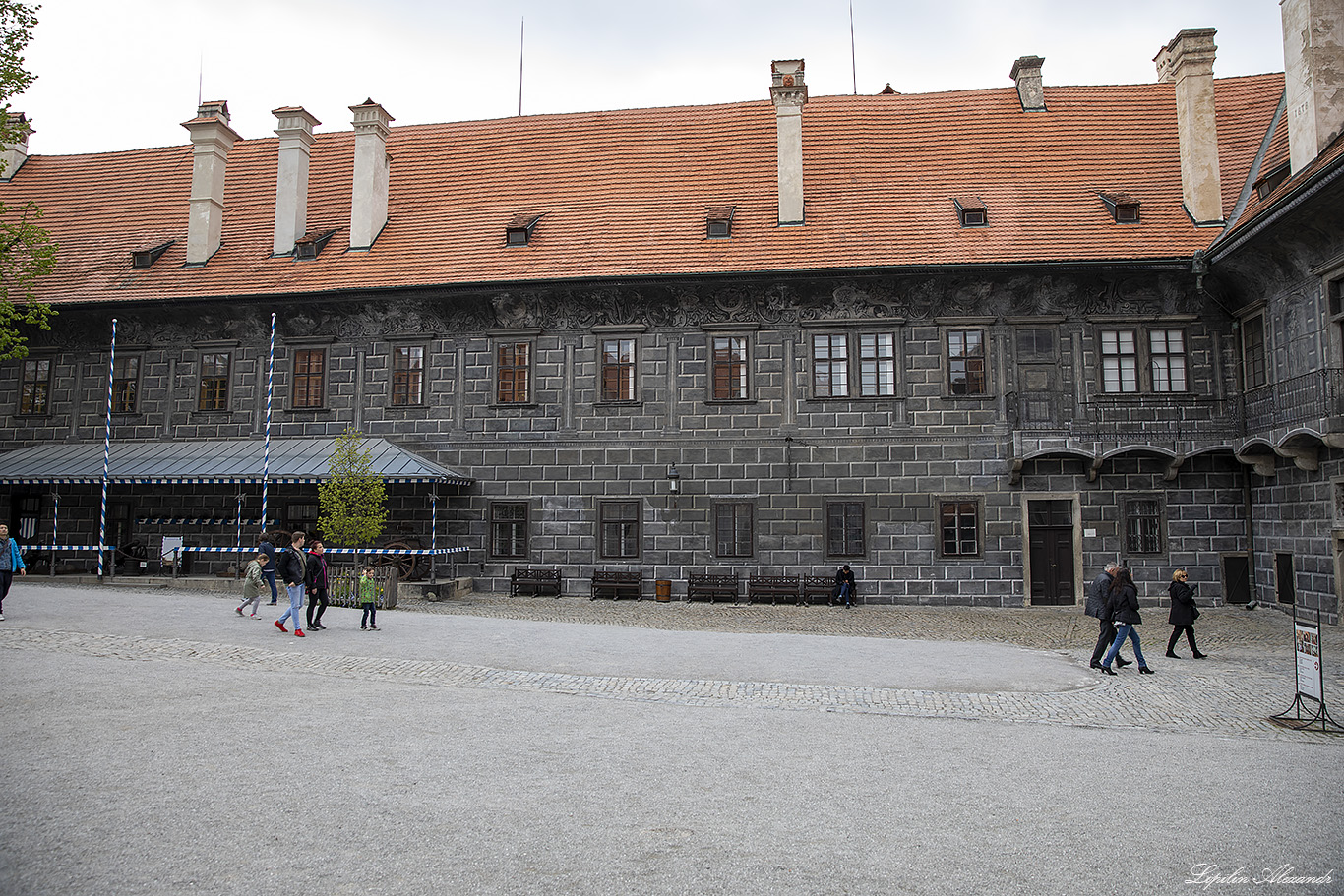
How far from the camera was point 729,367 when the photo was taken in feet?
73.7

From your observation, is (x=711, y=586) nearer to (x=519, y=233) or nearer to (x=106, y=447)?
(x=519, y=233)

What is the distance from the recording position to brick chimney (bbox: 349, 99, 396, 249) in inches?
966

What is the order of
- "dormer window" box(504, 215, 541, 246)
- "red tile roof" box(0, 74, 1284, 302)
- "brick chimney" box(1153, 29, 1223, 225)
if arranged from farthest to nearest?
"dormer window" box(504, 215, 541, 246) < "red tile roof" box(0, 74, 1284, 302) < "brick chimney" box(1153, 29, 1223, 225)

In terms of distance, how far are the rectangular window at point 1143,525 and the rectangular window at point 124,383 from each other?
947 inches

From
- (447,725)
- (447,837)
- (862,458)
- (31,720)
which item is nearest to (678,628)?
(862,458)

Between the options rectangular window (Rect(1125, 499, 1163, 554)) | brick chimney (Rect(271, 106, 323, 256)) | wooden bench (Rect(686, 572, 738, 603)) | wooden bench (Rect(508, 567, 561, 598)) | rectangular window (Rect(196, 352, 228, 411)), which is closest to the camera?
rectangular window (Rect(1125, 499, 1163, 554))

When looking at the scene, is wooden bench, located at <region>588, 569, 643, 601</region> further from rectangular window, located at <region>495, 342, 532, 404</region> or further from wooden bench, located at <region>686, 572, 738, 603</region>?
rectangular window, located at <region>495, 342, 532, 404</region>

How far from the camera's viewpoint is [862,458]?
21.9 meters

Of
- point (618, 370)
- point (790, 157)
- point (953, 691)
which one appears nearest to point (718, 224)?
point (790, 157)

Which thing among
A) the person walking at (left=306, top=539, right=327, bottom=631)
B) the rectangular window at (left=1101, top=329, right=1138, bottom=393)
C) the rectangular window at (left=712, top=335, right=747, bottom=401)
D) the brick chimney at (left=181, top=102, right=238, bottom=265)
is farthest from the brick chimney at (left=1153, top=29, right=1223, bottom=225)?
the brick chimney at (left=181, top=102, right=238, bottom=265)

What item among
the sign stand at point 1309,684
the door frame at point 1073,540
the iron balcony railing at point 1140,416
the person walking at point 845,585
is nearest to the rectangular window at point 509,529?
the person walking at point 845,585

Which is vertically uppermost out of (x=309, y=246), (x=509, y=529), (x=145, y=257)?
(x=309, y=246)

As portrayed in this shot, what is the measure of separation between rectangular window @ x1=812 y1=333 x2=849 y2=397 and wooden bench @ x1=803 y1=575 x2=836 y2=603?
167 inches

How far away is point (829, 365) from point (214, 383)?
15.3m
